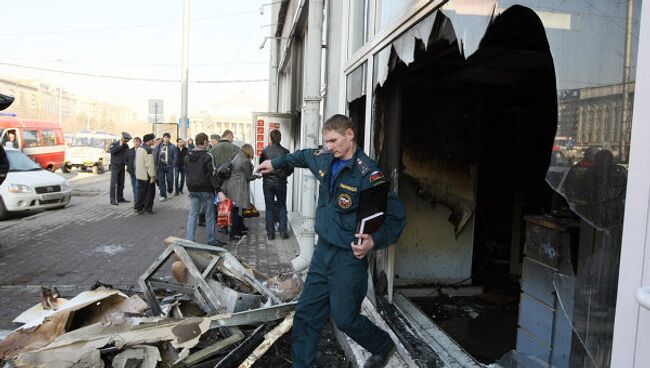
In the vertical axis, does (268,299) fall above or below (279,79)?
below

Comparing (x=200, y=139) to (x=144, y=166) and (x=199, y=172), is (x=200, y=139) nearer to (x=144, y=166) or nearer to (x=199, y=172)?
(x=199, y=172)

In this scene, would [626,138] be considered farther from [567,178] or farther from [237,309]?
[237,309]

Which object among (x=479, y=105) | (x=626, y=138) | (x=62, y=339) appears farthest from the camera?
(x=479, y=105)

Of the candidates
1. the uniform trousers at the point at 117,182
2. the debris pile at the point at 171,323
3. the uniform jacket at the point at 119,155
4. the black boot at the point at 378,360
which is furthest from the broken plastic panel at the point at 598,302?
the uniform trousers at the point at 117,182

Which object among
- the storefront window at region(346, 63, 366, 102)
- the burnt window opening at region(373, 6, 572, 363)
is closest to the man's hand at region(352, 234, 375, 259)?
the burnt window opening at region(373, 6, 572, 363)

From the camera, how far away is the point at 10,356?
3.59m

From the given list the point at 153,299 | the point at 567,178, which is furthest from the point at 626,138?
the point at 153,299

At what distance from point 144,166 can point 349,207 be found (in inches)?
359

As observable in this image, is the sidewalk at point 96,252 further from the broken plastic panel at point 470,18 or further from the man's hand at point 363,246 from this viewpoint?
the broken plastic panel at point 470,18

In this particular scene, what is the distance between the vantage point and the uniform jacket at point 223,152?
9.12 m

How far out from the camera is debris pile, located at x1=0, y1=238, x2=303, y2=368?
343 cm

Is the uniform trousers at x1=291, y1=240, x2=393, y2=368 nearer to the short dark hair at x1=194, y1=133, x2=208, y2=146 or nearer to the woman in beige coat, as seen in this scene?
the woman in beige coat

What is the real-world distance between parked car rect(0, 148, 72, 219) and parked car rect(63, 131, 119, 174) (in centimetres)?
1446

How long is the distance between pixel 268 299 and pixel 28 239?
6101 mm
